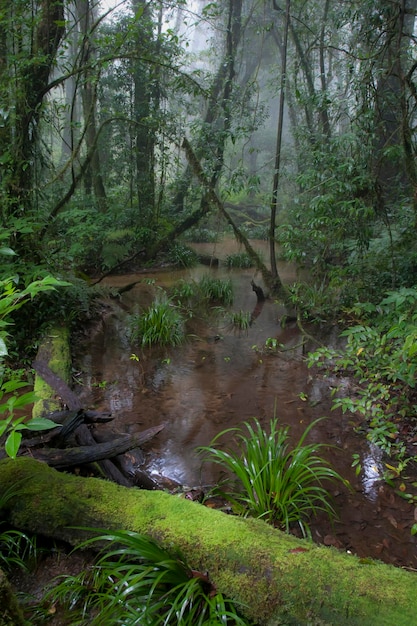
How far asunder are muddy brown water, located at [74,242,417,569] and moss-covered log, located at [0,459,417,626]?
966 mm

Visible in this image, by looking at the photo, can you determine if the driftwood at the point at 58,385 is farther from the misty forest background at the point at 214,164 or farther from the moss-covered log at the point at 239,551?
the moss-covered log at the point at 239,551

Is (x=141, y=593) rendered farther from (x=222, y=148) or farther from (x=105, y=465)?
(x=222, y=148)

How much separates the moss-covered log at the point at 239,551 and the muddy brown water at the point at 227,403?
3.17ft

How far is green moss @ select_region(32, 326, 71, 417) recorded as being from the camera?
3951 mm

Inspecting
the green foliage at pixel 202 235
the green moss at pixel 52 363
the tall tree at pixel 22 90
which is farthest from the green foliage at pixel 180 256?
the green moss at pixel 52 363

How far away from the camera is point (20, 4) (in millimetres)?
5203

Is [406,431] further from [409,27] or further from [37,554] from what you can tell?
[409,27]

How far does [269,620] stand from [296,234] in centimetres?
557

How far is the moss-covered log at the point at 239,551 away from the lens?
5.89 feet

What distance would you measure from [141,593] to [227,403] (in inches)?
118

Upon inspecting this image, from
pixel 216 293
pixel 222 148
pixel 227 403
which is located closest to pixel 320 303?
pixel 216 293

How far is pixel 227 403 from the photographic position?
4.94m

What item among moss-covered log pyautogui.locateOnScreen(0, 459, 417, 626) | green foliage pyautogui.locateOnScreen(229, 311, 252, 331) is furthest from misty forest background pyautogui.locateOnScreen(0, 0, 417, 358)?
moss-covered log pyautogui.locateOnScreen(0, 459, 417, 626)

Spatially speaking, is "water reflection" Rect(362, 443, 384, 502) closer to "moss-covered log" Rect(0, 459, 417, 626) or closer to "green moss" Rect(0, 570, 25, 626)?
"moss-covered log" Rect(0, 459, 417, 626)
